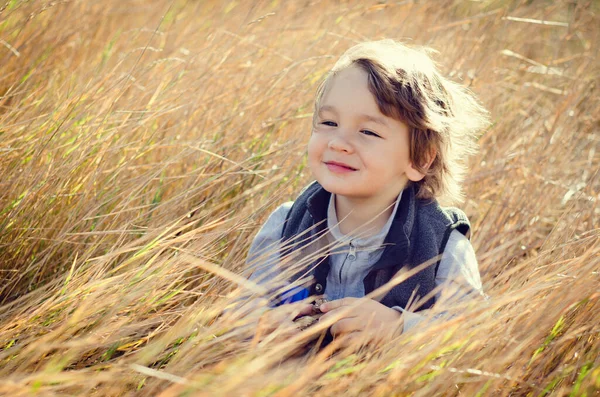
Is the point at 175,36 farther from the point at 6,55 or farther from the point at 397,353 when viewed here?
the point at 397,353

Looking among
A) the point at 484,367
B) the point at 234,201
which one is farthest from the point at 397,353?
the point at 234,201

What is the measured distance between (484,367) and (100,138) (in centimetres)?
137

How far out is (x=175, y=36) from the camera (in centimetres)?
342

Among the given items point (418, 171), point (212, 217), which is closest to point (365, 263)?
point (418, 171)

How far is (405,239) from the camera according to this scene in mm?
1804

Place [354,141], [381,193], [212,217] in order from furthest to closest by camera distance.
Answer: [212,217] → [381,193] → [354,141]

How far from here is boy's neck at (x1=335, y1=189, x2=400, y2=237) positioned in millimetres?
1913

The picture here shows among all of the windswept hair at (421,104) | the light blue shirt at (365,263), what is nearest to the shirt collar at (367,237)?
the light blue shirt at (365,263)

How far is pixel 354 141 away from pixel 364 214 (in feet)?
0.85

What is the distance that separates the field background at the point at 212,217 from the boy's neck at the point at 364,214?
0.93ft

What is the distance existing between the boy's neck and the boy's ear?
8cm

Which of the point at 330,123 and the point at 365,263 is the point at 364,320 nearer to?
the point at 365,263

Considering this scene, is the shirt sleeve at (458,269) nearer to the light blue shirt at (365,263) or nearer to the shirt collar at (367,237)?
the light blue shirt at (365,263)

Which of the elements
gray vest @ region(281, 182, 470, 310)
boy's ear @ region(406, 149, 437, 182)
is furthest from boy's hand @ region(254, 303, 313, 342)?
boy's ear @ region(406, 149, 437, 182)
